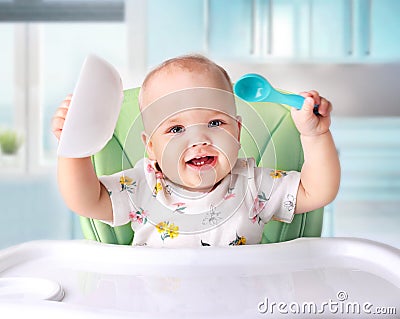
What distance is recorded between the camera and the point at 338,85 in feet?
10.0

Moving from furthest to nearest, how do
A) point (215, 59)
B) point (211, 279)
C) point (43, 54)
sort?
point (43, 54), point (215, 59), point (211, 279)

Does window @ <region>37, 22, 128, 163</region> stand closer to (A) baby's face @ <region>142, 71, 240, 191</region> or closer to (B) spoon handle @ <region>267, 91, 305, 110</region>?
(A) baby's face @ <region>142, 71, 240, 191</region>

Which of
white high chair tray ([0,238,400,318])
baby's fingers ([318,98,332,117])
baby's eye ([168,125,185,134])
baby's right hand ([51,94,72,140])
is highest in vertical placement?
baby's fingers ([318,98,332,117])

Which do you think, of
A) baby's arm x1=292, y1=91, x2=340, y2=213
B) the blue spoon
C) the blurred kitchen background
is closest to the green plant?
the blurred kitchen background

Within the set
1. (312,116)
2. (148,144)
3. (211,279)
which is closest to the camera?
(211,279)

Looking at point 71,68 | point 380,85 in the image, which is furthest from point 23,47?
point 380,85

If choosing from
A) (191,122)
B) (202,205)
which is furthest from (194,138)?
(202,205)

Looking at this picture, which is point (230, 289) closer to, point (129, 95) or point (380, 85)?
point (129, 95)

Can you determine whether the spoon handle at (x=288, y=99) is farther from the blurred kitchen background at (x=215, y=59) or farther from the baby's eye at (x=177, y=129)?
the blurred kitchen background at (x=215, y=59)

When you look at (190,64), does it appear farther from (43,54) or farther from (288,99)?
(43,54)

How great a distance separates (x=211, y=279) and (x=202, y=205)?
213 mm

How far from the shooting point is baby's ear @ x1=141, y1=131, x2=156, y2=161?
932 mm

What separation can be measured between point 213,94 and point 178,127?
A: 0.07m

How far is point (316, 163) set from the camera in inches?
36.4
